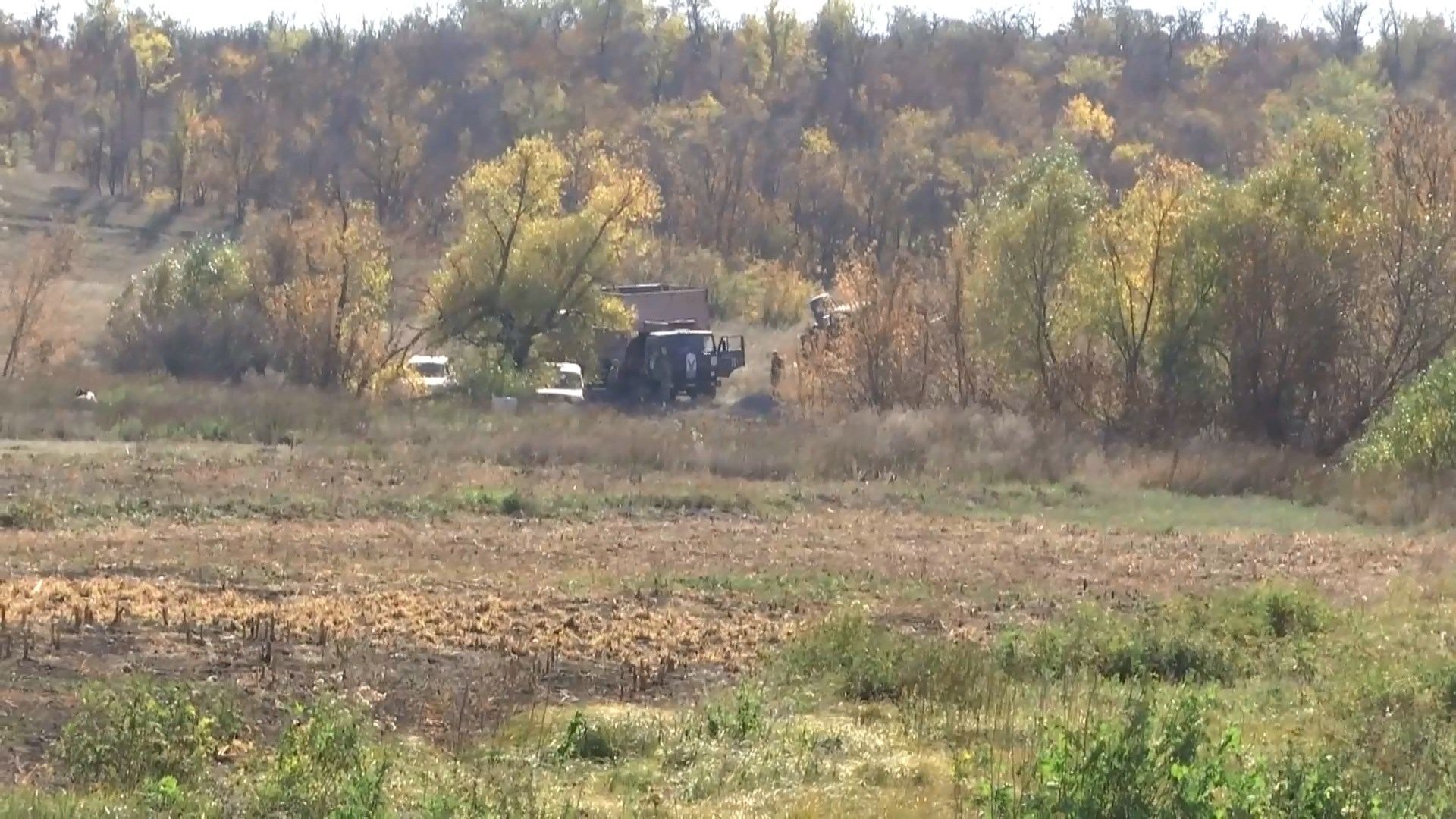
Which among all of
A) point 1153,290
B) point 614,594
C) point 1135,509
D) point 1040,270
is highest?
point 1040,270

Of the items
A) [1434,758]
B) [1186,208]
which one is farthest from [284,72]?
[1434,758]

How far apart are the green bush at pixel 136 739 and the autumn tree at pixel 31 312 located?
4819 centimetres

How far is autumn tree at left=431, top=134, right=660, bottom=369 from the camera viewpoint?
54250 mm

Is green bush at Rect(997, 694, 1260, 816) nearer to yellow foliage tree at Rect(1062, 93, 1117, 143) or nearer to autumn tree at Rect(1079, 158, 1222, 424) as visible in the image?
autumn tree at Rect(1079, 158, 1222, 424)

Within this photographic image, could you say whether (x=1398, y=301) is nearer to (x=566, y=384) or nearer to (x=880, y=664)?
(x=566, y=384)

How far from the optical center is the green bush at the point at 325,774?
302 inches

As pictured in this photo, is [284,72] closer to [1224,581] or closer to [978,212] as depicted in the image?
[978,212]

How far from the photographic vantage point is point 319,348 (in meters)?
51.2

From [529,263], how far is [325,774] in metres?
46.6

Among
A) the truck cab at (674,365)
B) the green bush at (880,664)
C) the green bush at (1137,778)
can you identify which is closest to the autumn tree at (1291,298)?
the truck cab at (674,365)

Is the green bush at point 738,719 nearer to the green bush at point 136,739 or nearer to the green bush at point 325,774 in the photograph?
the green bush at point 325,774

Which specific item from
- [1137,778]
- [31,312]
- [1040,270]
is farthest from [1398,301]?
[31,312]

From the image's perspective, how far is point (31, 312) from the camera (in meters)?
58.1

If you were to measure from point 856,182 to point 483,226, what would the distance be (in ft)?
173
